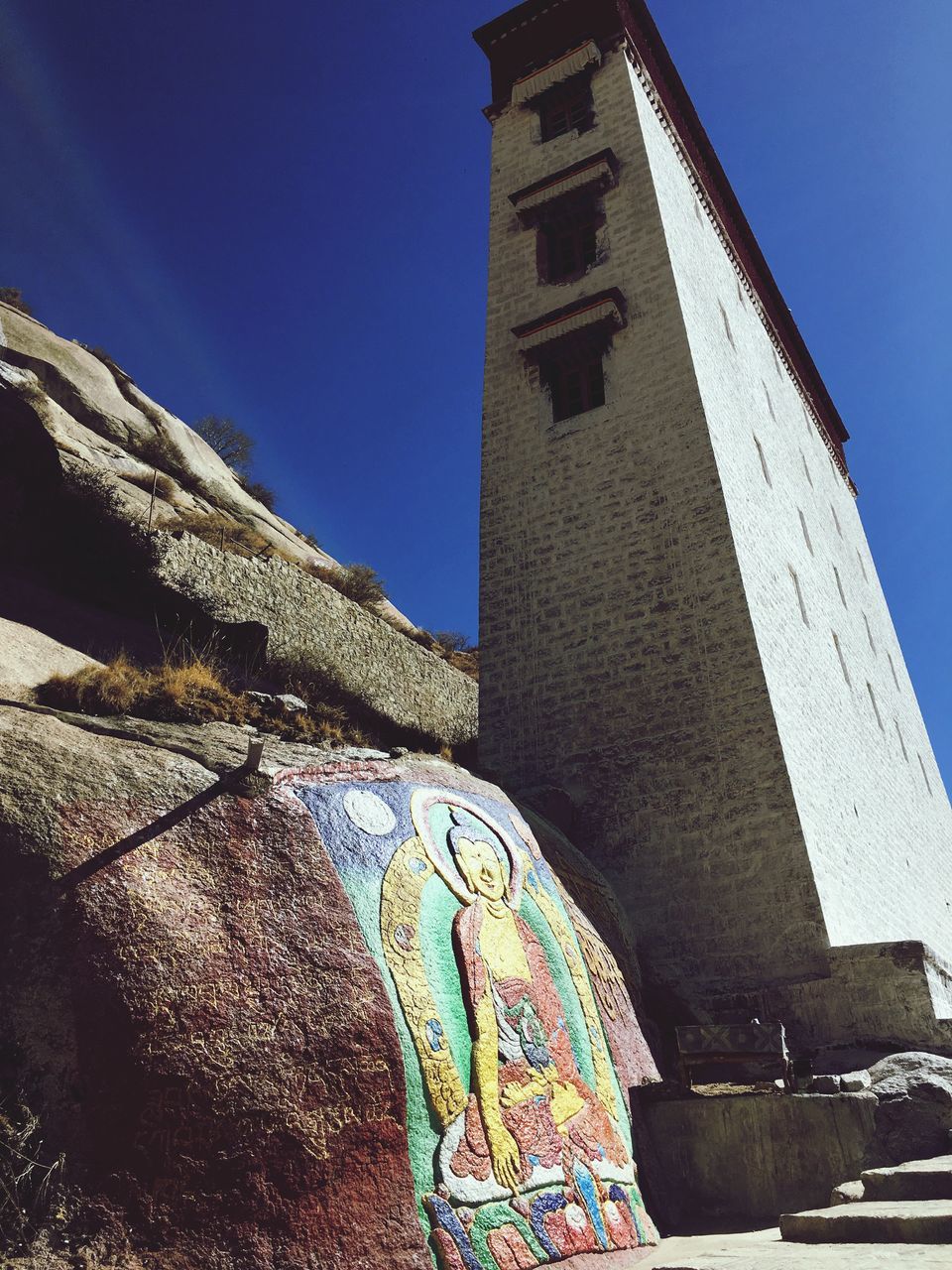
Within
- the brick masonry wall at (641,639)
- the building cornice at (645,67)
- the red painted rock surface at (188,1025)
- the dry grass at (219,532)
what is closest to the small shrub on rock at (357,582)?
the dry grass at (219,532)

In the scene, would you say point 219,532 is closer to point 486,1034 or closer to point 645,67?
point 486,1034

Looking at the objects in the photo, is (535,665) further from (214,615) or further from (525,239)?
(525,239)

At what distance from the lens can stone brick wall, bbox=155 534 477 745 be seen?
36.9ft

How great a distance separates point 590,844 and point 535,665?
2458 mm

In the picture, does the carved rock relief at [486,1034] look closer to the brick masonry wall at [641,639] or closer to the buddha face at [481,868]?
the buddha face at [481,868]

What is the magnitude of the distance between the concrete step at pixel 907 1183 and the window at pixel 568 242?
12.4m

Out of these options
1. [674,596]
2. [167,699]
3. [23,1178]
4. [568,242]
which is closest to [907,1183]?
[23,1178]

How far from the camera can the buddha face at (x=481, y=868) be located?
6410mm

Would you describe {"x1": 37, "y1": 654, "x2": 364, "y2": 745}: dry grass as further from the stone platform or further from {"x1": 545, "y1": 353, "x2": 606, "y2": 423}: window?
{"x1": 545, "y1": 353, "x2": 606, "y2": 423}: window

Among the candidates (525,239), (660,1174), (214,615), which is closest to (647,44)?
(525,239)

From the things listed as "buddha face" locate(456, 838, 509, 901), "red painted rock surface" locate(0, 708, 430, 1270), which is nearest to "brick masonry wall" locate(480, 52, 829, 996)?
"buddha face" locate(456, 838, 509, 901)

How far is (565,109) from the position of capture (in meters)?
16.5

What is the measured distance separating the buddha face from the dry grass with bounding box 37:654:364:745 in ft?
4.87

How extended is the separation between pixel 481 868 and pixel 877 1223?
118 inches
